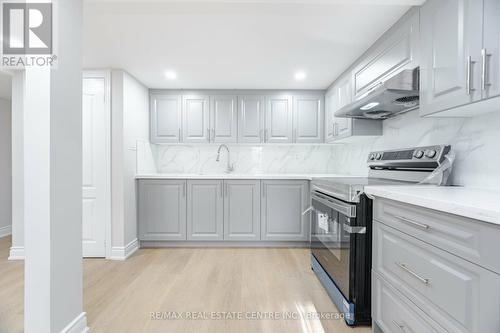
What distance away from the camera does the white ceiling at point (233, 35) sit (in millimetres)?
1771

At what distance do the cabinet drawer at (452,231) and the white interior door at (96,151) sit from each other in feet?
9.55

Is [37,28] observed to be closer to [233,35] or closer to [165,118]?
[233,35]

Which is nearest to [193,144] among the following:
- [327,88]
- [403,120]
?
[327,88]

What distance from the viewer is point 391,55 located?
196 centimetres

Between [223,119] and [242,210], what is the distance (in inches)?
51.3

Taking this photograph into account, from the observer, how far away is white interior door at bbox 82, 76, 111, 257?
9.75ft

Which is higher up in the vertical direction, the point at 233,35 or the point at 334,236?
the point at 233,35

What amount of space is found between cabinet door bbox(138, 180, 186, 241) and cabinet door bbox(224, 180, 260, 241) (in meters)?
0.57

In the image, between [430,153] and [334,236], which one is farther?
[334,236]

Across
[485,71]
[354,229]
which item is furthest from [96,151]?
[485,71]

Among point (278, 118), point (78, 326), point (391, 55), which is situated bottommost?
point (78, 326)

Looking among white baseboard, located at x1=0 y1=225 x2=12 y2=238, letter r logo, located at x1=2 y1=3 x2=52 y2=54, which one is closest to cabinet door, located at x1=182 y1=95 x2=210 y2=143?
letter r logo, located at x1=2 y1=3 x2=52 y2=54

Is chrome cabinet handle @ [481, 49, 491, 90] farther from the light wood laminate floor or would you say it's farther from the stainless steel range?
the light wood laminate floor

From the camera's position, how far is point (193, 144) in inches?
146
